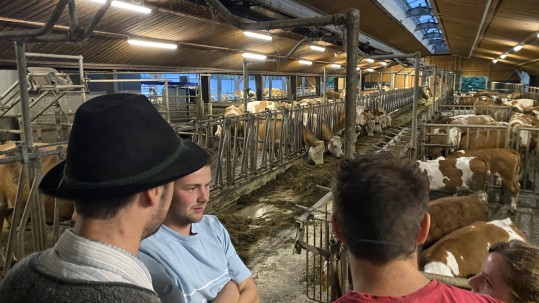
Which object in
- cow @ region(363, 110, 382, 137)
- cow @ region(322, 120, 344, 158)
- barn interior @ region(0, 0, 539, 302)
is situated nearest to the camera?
barn interior @ region(0, 0, 539, 302)

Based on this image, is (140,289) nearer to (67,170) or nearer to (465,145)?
(67,170)

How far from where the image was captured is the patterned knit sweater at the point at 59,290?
0.82 metres

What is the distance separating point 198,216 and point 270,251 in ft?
11.8

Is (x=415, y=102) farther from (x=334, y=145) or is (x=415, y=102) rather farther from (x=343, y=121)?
(x=343, y=121)

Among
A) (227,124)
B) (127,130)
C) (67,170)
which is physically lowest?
(227,124)

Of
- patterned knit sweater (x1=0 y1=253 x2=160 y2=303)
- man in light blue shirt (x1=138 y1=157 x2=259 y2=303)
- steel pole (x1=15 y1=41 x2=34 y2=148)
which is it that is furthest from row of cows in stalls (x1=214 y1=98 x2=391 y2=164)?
patterned knit sweater (x1=0 y1=253 x2=160 y2=303)

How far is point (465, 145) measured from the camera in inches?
336

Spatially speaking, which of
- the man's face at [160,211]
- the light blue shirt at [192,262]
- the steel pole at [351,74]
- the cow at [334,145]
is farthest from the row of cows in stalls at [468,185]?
the cow at [334,145]

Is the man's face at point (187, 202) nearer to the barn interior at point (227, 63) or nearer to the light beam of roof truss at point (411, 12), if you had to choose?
the barn interior at point (227, 63)

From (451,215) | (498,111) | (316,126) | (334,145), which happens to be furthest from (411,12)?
(451,215)

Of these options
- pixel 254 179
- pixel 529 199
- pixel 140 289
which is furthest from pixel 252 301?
pixel 529 199

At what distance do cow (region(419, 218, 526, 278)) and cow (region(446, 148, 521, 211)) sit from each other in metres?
3.10

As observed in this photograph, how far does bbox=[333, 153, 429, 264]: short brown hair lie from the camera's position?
1.11 meters

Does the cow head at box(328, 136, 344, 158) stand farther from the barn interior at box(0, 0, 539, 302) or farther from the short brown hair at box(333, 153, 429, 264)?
the short brown hair at box(333, 153, 429, 264)
